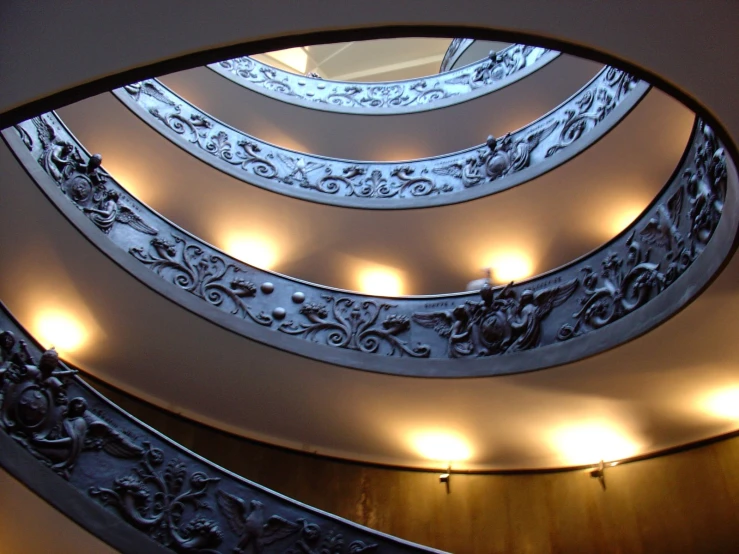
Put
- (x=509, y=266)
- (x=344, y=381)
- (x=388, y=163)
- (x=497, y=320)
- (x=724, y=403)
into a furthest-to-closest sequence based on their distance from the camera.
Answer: (x=388, y=163)
(x=509, y=266)
(x=344, y=381)
(x=497, y=320)
(x=724, y=403)

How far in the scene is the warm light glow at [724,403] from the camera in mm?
7812

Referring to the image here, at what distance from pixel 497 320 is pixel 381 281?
3.48m

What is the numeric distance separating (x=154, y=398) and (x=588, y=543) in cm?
679

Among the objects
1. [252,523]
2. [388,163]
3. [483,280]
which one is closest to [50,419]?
[252,523]

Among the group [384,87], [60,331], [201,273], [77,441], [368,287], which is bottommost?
[77,441]

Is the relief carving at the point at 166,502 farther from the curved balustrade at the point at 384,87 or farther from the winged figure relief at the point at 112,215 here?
the curved balustrade at the point at 384,87

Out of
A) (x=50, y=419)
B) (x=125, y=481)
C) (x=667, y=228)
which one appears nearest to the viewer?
(x=50, y=419)

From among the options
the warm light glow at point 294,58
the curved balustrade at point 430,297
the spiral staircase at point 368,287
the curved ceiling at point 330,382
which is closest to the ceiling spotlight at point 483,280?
the spiral staircase at point 368,287

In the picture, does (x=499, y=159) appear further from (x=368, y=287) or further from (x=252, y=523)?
(x=252, y=523)

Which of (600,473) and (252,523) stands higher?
(600,473)

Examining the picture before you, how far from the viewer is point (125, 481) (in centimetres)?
658

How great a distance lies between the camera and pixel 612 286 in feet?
27.4

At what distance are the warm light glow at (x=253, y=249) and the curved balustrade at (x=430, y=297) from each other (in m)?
1.97

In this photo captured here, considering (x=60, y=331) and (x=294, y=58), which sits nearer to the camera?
(x=60, y=331)
